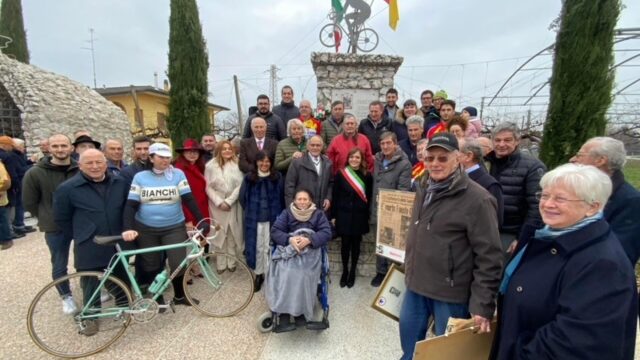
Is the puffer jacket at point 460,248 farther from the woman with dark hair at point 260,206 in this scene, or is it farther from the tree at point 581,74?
the tree at point 581,74

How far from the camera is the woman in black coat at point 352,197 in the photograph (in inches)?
148

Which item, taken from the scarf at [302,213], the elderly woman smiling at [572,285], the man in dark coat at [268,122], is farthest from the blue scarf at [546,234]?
the man in dark coat at [268,122]

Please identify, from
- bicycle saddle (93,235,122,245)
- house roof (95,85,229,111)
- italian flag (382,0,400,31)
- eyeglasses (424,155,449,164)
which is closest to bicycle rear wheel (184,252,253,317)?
bicycle saddle (93,235,122,245)

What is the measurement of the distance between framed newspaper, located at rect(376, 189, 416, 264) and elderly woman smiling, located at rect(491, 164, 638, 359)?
5.46 ft

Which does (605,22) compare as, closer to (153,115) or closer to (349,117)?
(349,117)

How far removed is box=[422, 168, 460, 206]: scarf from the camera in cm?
194

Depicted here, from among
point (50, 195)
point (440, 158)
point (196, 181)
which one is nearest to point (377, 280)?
point (440, 158)

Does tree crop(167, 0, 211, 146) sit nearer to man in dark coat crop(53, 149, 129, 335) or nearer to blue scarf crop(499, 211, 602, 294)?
man in dark coat crop(53, 149, 129, 335)

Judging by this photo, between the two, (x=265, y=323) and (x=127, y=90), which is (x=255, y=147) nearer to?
(x=265, y=323)

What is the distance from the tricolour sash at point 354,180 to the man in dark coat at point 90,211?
2.45 meters

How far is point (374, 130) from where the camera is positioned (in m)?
4.82

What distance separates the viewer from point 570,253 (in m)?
1.27

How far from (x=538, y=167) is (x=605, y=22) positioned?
9.90 ft

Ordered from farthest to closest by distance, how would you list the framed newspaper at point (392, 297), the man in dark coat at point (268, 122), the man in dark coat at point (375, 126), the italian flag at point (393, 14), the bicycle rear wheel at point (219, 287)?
the italian flag at point (393, 14), the man in dark coat at point (268, 122), the man in dark coat at point (375, 126), the bicycle rear wheel at point (219, 287), the framed newspaper at point (392, 297)
